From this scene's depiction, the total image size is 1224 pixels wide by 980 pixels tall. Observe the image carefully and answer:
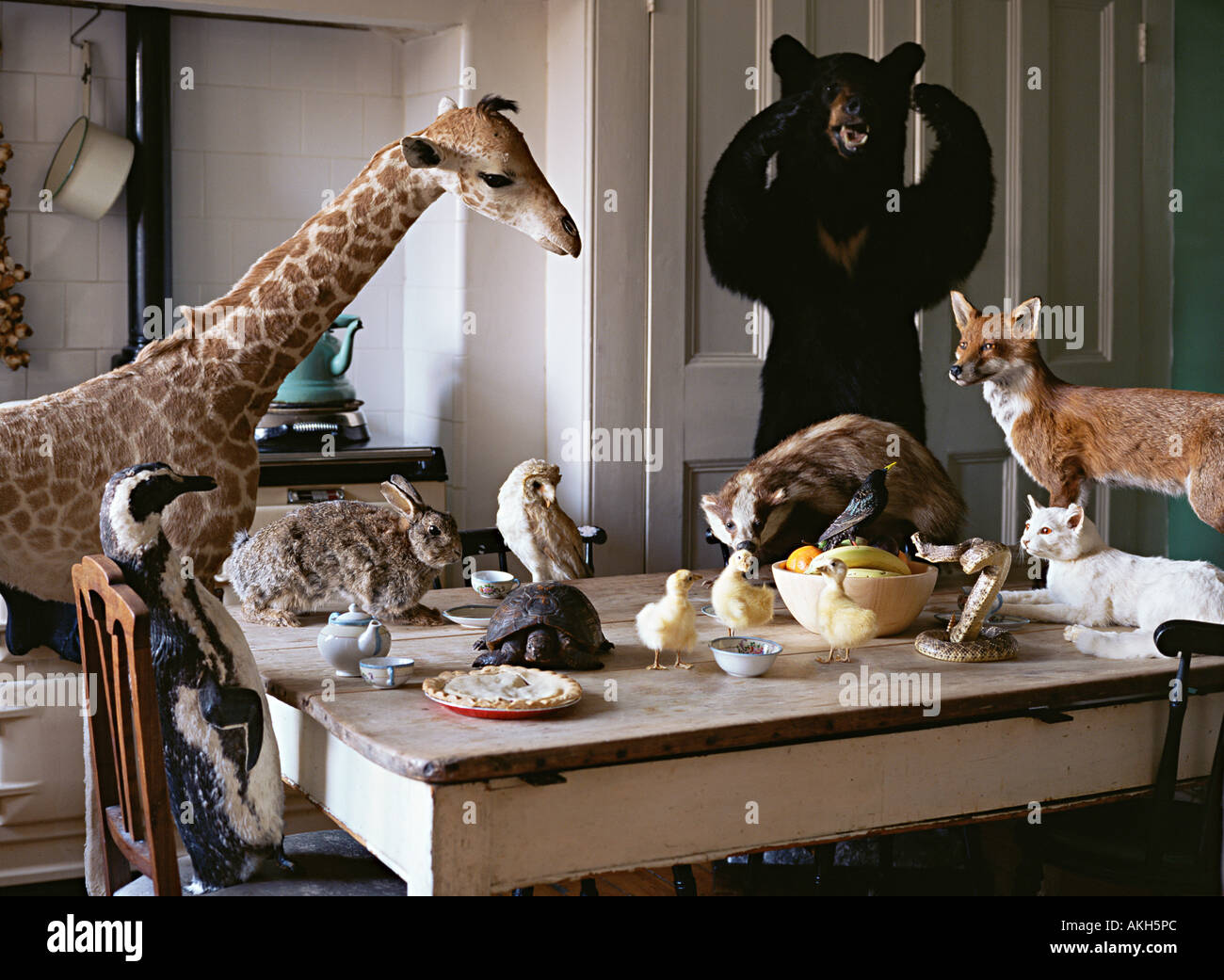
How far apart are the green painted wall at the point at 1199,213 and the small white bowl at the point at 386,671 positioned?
137 inches

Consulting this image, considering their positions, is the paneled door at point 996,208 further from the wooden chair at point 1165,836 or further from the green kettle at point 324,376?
the wooden chair at point 1165,836

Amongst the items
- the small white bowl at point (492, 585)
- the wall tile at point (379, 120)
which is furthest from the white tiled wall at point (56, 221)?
the small white bowl at point (492, 585)

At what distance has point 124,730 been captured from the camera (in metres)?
1.77

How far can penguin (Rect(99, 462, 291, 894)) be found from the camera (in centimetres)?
176

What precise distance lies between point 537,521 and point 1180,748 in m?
1.23

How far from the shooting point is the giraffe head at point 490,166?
235 cm

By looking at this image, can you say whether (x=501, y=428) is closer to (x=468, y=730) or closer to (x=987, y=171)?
(x=987, y=171)

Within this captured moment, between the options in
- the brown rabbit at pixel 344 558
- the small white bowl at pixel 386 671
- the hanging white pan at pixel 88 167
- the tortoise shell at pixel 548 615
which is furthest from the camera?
the hanging white pan at pixel 88 167

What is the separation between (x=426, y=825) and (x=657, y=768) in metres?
0.33

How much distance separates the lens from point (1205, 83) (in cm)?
454

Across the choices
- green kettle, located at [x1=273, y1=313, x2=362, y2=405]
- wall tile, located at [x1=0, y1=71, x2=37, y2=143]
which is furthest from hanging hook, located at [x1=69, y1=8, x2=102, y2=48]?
green kettle, located at [x1=273, y1=313, x2=362, y2=405]

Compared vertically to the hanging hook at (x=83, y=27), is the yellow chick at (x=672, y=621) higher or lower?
lower
